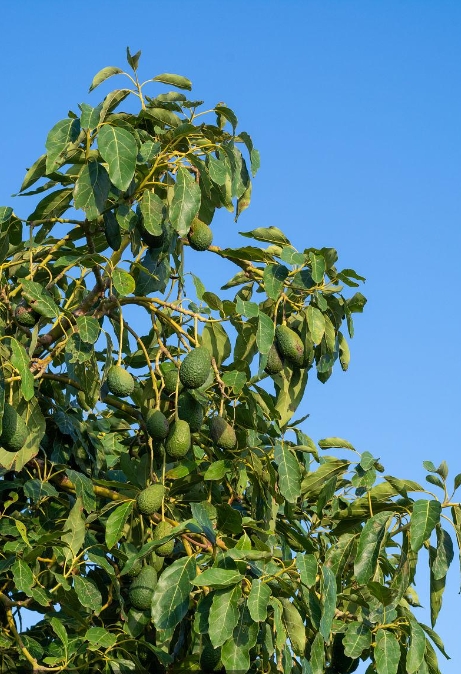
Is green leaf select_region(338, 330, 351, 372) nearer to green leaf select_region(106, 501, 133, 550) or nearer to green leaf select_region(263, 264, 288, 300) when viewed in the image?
green leaf select_region(263, 264, 288, 300)

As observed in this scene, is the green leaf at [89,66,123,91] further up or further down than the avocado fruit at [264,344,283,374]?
further up

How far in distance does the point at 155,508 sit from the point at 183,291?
0.77 m

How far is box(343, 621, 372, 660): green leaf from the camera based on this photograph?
3449mm

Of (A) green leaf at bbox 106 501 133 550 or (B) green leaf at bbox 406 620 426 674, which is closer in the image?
(B) green leaf at bbox 406 620 426 674

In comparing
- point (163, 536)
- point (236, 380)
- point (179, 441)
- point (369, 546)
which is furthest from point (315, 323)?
point (163, 536)

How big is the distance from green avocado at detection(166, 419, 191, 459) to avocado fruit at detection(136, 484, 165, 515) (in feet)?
0.38

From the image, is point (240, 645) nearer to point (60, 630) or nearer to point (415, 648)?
point (415, 648)

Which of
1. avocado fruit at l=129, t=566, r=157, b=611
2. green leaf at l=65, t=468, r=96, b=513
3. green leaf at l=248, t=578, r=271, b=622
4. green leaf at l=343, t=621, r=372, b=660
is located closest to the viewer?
green leaf at l=248, t=578, r=271, b=622

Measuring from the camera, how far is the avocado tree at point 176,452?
11.3ft

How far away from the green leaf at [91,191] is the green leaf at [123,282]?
0.65ft

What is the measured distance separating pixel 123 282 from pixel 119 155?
398 mm

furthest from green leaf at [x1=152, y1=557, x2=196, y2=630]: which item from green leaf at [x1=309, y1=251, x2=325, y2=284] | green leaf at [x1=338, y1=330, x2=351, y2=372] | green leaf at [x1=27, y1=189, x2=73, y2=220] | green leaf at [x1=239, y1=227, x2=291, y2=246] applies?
green leaf at [x1=27, y1=189, x2=73, y2=220]

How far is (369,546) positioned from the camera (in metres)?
3.55

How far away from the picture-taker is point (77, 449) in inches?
172
